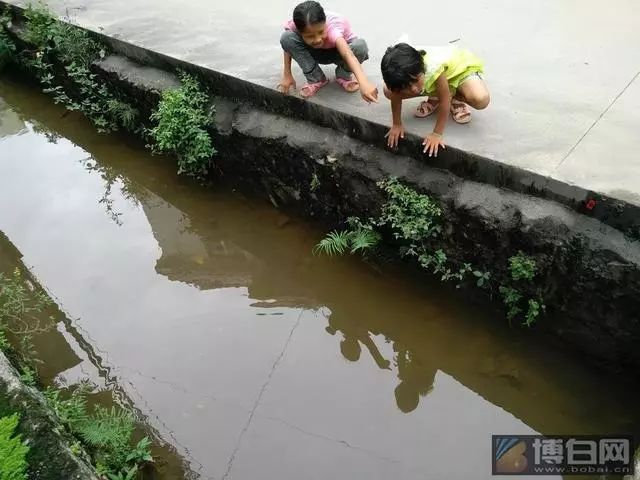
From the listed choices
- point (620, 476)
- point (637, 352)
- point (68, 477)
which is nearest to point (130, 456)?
point (68, 477)

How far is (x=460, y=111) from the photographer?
10.5 ft

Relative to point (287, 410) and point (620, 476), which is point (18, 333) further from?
point (620, 476)

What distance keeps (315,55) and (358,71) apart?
0.48m

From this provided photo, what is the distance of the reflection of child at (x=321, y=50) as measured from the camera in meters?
3.17

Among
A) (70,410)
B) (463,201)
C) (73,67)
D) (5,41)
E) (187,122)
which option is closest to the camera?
(70,410)

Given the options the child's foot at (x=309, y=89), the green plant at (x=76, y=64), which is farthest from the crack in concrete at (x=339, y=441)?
the green plant at (x=76, y=64)

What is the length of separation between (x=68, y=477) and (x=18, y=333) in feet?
5.22

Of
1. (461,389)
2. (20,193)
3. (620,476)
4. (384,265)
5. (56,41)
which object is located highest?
(56,41)

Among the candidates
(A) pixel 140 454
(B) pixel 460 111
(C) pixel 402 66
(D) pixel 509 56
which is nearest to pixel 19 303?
(A) pixel 140 454

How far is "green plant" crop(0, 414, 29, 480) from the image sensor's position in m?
2.04

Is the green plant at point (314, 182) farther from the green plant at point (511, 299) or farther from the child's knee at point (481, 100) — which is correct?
the green plant at point (511, 299)

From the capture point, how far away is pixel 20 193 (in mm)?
4574

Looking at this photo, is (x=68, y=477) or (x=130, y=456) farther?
(x=130, y=456)

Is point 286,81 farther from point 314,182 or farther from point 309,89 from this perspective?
point 314,182
